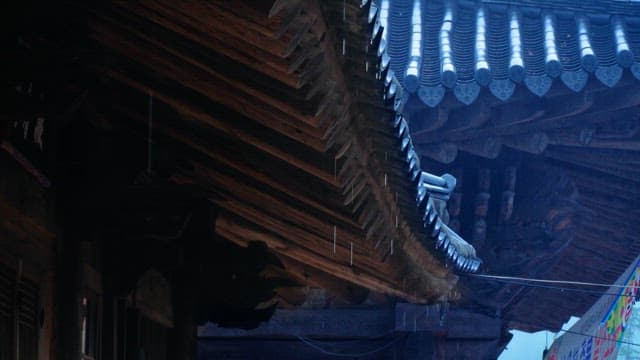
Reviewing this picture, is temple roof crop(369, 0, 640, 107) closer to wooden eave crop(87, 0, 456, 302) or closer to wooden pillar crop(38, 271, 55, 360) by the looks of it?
wooden eave crop(87, 0, 456, 302)

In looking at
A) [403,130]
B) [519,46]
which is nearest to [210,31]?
[403,130]

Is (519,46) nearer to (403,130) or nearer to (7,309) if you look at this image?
(403,130)

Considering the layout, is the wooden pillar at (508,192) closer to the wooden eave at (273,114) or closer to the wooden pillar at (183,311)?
the wooden eave at (273,114)

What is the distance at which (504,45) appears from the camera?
14.1 metres

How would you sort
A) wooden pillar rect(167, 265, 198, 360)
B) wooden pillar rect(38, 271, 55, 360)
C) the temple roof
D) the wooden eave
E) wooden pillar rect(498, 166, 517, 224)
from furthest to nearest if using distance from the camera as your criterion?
1. wooden pillar rect(498, 166, 517, 224)
2. the temple roof
3. wooden pillar rect(167, 265, 198, 360)
4. wooden pillar rect(38, 271, 55, 360)
5. the wooden eave

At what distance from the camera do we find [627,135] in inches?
516

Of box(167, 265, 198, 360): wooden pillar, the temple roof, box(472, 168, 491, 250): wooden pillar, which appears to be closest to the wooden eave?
box(167, 265, 198, 360): wooden pillar

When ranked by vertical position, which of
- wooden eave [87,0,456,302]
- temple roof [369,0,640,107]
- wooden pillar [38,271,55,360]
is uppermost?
temple roof [369,0,640,107]

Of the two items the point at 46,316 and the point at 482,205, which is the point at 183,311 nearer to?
the point at 46,316

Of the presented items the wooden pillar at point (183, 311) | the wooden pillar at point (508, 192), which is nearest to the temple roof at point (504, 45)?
the wooden pillar at point (508, 192)

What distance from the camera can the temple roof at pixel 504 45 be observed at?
1299 centimetres

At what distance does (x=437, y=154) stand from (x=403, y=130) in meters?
6.32

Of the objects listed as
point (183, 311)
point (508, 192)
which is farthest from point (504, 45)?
point (183, 311)

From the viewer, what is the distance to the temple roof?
12992 millimetres
